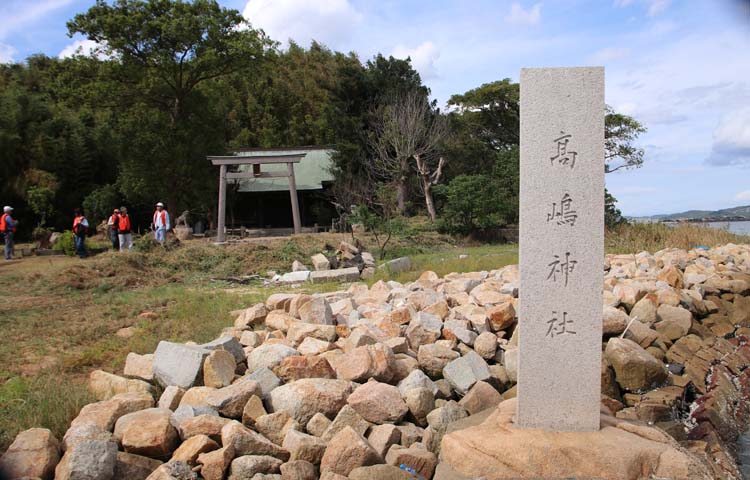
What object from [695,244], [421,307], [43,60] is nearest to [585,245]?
[421,307]

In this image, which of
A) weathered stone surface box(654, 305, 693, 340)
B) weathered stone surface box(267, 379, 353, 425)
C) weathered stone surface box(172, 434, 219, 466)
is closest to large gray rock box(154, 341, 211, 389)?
weathered stone surface box(267, 379, 353, 425)

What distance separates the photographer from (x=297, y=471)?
340 centimetres

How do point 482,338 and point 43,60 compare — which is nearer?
point 482,338

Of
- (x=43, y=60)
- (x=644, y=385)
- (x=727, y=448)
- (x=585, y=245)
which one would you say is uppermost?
(x=43, y=60)

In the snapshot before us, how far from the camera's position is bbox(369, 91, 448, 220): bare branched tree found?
23.7 m

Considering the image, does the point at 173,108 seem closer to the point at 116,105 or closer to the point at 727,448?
the point at 116,105

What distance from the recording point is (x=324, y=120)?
2694cm

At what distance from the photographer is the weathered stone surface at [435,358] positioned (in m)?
5.11

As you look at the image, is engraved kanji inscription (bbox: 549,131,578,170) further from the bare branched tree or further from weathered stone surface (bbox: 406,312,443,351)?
the bare branched tree

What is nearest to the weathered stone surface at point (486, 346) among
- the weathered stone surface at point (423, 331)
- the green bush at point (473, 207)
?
the weathered stone surface at point (423, 331)

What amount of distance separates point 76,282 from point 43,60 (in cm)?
2417

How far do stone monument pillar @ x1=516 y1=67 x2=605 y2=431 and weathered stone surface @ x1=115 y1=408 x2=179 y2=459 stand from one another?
225cm

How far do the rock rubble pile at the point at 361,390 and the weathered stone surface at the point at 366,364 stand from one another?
1 centimetres

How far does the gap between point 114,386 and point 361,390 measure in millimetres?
2051
